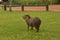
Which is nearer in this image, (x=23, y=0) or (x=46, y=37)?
(x=46, y=37)

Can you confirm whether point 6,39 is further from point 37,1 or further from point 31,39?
point 37,1

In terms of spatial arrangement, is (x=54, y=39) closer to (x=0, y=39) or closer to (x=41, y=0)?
(x=0, y=39)

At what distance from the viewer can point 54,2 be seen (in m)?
37.4

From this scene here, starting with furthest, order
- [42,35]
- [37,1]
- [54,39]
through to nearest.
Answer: [37,1]
[42,35]
[54,39]

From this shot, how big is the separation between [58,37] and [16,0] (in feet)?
96.6

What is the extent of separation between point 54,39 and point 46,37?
1.96 ft

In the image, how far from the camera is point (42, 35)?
37.1 feet

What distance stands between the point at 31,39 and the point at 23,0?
2873cm

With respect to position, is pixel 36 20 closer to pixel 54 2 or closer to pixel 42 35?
pixel 42 35

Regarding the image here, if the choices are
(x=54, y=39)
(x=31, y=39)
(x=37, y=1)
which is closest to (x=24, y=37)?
(x=31, y=39)

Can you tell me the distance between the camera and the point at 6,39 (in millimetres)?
10383

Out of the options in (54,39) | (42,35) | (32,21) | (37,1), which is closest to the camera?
(54,39)

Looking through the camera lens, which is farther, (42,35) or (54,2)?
(54,2)

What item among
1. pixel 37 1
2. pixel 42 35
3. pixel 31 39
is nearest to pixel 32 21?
pixel 42 35
